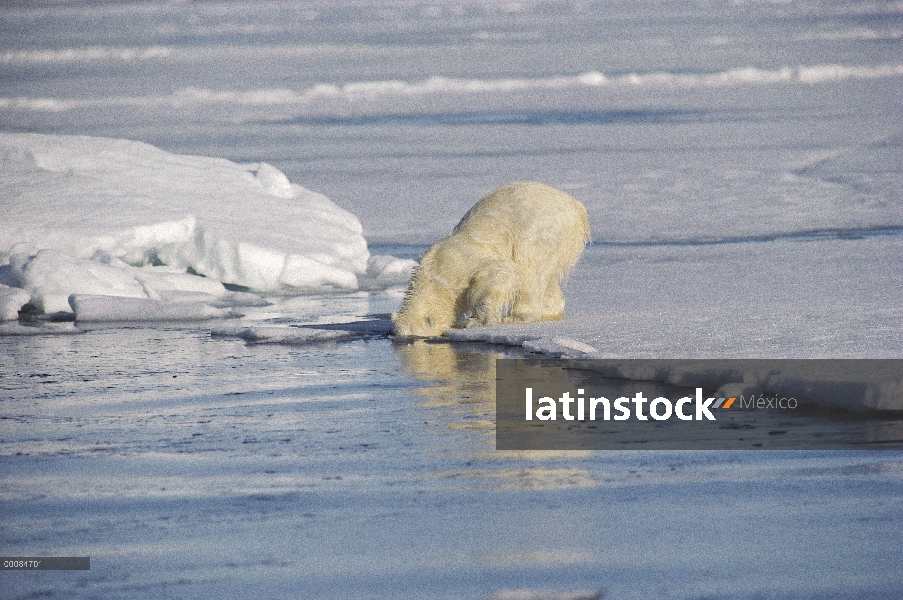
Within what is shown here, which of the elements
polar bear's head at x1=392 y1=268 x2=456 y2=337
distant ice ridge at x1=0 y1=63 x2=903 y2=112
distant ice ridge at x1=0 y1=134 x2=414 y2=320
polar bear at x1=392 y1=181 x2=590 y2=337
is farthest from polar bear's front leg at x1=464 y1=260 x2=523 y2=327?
distant ice ridge at x1=0 y1=63 x2=903 y2=112

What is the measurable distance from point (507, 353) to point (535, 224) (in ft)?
7.44

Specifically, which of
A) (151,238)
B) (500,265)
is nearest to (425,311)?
(500,265)

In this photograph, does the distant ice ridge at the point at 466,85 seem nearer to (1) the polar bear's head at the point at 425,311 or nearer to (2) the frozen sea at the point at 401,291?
(2) the frozen sea at the point at 401,291

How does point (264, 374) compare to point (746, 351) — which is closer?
point (746, 351)

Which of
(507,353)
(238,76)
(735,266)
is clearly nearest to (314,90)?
(238,76)

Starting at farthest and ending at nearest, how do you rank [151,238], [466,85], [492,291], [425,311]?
[466,85], [151,238], [425,311], [492,291]

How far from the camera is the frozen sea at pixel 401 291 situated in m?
4.48

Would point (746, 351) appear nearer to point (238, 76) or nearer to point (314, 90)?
point (314, 90)

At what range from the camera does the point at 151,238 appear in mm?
15023

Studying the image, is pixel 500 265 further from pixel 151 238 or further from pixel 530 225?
pixel 151 238

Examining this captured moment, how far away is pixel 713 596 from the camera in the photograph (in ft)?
12.9

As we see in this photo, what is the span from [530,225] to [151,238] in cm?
589

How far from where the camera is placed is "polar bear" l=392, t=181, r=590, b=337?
34.4 feet

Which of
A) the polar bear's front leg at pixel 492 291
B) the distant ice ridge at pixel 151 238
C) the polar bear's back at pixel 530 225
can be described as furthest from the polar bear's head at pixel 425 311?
the distant ice ridge at pixel 151 238
